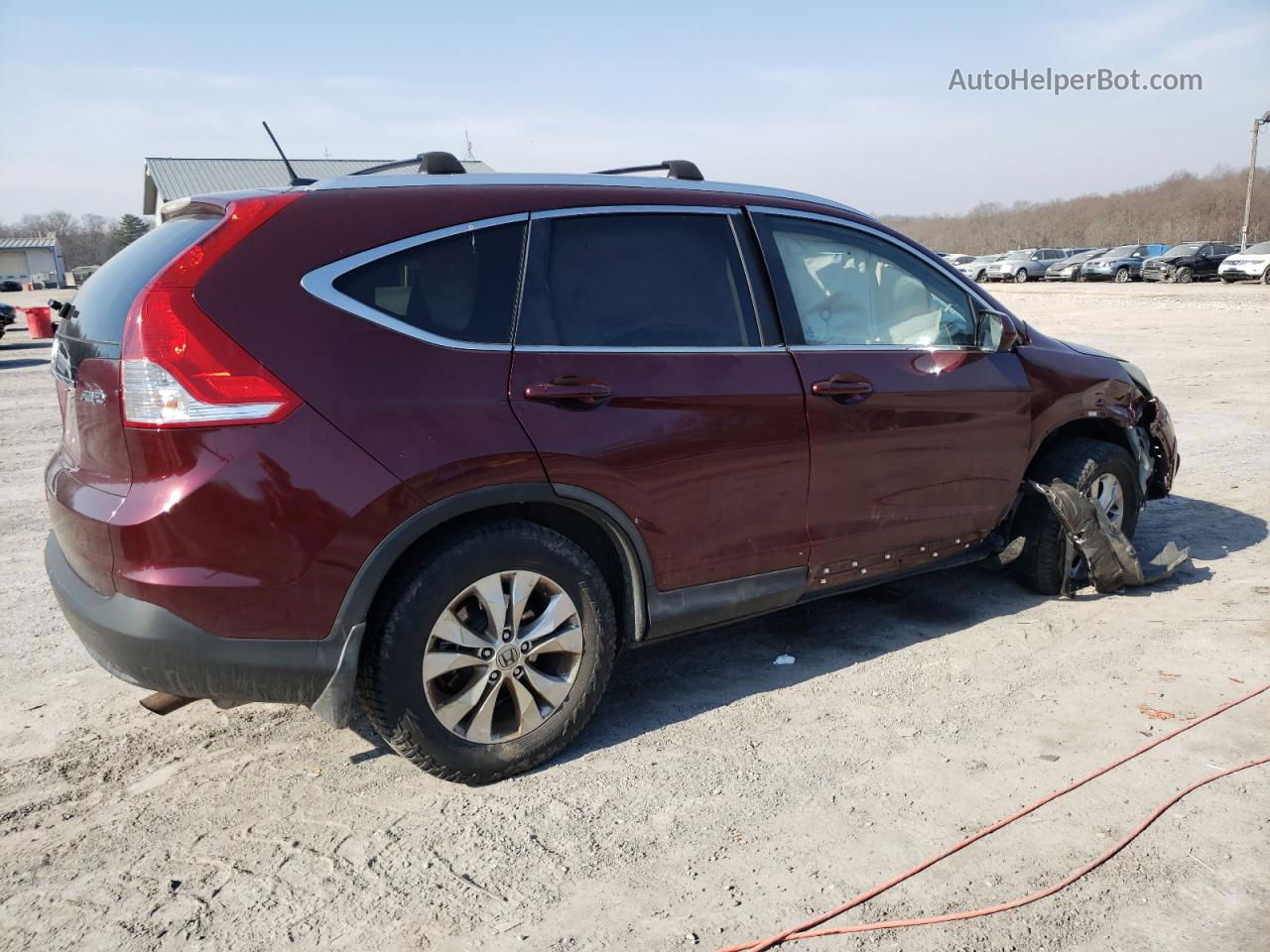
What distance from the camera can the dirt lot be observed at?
262 centimetres

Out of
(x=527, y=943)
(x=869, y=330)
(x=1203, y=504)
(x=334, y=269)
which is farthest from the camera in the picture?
(x=1203, y=504)

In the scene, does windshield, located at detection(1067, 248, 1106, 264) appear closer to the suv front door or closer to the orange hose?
the suv front door

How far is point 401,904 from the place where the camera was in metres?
2.68

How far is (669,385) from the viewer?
11.4ft

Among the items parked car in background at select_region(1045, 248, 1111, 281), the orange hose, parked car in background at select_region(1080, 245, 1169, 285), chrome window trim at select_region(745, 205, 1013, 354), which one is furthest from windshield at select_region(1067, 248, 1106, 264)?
the orange hose

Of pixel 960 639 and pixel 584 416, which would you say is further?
pixel 960 639

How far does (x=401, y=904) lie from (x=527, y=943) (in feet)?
1.26

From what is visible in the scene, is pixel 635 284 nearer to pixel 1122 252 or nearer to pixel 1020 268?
pixel 1122 252

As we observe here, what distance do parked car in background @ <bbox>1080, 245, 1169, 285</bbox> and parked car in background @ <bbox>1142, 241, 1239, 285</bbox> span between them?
185 cm

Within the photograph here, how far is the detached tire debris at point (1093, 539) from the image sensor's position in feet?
15.7

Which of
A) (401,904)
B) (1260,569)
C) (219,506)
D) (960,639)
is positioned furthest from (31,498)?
(1260,569)

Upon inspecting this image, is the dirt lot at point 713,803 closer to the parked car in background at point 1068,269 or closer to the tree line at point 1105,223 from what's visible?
the parked car in background at point 1068,269

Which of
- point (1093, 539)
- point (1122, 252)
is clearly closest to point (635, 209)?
point (1093, 539)

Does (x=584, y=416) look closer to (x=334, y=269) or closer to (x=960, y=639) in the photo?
(x=334, y=269)
